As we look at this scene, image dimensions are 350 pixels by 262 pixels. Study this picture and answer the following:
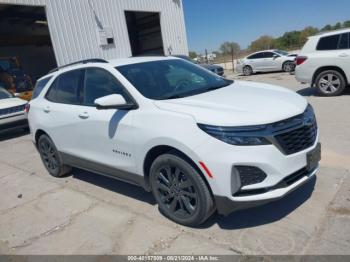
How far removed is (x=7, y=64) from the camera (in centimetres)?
1836

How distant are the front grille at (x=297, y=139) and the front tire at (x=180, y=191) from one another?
0.78 metres

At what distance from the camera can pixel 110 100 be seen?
3449 millimetres

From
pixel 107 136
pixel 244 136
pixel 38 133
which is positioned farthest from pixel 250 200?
pixel 38 133

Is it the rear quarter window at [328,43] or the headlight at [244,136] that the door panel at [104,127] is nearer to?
the headlight at [244,136]

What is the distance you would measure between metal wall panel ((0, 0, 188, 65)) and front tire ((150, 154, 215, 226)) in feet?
31.5

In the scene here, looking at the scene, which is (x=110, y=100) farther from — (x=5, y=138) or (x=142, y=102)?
(x=5, y=138)

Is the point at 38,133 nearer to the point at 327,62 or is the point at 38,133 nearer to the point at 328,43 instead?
the point at 327,62

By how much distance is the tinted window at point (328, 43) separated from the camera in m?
8.52

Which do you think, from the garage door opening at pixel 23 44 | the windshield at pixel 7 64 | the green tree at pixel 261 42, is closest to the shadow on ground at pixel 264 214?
the garage door opening at pixel 23 44

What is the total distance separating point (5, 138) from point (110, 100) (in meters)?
7.70

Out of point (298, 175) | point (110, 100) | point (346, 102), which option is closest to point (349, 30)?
point (346, 102)

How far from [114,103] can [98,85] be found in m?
0.79

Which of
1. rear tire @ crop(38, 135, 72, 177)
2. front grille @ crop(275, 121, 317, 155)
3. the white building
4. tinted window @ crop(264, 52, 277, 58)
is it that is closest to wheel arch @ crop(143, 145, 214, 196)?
front grille @ crop(275, 121, 317, 155)

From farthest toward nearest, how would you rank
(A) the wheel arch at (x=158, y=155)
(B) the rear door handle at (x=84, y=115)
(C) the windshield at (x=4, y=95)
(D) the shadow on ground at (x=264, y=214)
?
1. (C) the windshield at (x=4, y=95)
2. (B) the rear door handle at (x=84, y=115)
3. (D) the shadow on ground at (x=264, y=214)
4. (A) the wheel arch at (x=158, y=155)
